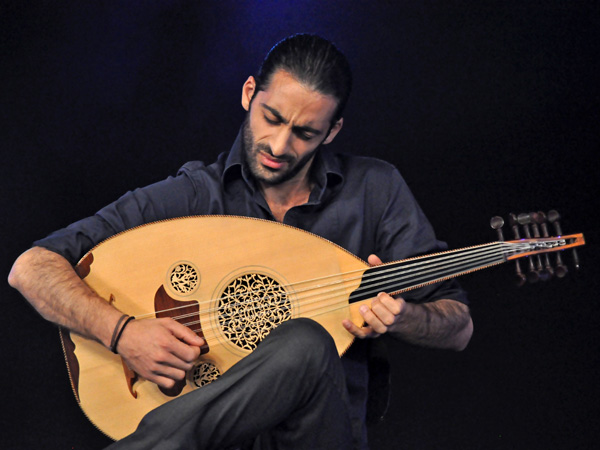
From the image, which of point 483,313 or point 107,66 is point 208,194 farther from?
point 483,313

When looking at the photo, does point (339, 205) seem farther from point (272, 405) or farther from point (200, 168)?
point (272, 405)

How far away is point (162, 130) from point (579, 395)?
2.05 meters

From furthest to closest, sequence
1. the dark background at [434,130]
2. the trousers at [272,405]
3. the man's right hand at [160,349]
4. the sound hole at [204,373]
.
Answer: the dark background at [434,130]
the sound hole at [204,373]
the man's right hand at [160,349]
the trousers at [272,405]

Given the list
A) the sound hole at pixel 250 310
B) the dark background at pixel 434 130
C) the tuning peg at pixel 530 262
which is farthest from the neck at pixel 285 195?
the tuning peg at pixel 530 262

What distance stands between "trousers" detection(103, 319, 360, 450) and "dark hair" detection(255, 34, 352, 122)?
2.98ft

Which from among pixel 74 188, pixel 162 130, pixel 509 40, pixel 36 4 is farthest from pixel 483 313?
pixel 36 4

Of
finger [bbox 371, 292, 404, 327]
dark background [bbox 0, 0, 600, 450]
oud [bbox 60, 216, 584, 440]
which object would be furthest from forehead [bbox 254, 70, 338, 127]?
finger [bbox 371, 292, 404, 327]

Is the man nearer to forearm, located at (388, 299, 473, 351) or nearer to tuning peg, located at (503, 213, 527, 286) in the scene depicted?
forearm, located at (388, 299, 473, 351)

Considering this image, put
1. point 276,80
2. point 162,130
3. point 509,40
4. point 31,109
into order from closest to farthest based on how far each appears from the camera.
Answer: point 276,80
point 31,109
point 162,130
point 509,40

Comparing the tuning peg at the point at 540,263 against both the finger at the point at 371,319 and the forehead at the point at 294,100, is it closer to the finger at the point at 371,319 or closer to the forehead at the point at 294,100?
the finger at the point at 371,319

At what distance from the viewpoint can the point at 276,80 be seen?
6.26 feet

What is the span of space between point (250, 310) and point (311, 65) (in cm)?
80

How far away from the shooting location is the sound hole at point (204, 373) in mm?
1612

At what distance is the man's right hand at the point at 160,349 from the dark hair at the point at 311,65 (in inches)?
33.5
